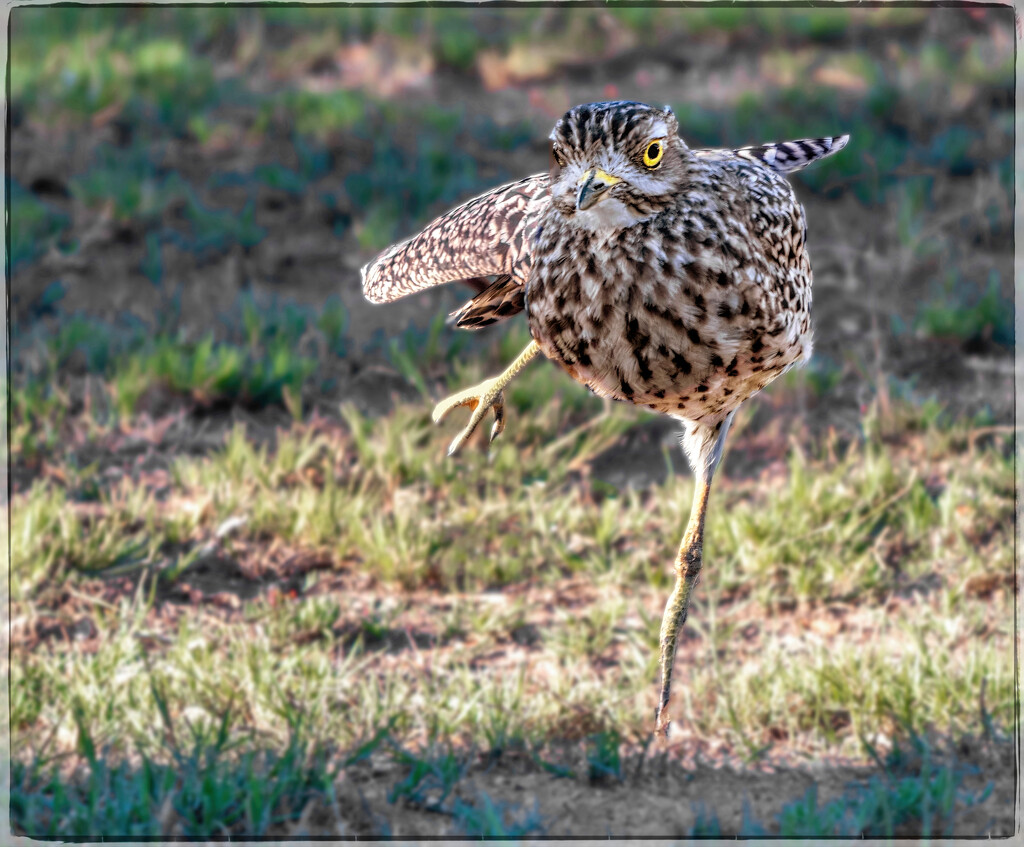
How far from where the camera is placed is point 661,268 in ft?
6.56

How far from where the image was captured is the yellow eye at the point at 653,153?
197 centimetres

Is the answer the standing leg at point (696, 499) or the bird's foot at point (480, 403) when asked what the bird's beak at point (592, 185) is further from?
the standing leg at point (696, 499)

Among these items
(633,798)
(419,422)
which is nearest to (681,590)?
(633,798)

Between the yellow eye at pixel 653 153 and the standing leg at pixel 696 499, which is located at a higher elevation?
the yellow eye at pixel 653 153

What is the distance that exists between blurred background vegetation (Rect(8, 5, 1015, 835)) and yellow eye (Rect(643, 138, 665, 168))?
1332 mm

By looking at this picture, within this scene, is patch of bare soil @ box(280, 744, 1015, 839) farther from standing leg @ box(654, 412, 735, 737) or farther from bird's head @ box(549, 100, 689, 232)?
bird's head @ box(549, 100, 689, 232)

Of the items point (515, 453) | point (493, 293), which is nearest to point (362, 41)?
point (515, 453)

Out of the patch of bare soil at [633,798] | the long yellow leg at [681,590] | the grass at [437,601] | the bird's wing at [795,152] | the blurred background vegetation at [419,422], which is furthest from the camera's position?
the blurred background vegetation at [419,422]

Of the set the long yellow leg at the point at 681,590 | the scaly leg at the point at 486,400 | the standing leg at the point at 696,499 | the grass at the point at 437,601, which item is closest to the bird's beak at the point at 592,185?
the scaly leg at the point at 486,400

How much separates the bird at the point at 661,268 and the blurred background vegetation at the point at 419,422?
44.8 inches

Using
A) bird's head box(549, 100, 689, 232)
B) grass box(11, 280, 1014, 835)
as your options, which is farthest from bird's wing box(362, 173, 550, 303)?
grass box(11, 280, 1014, 835)

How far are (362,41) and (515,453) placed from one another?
357 centimetres

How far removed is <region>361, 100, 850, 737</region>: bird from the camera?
1961mm

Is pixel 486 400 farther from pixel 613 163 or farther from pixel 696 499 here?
pixel 613 163
